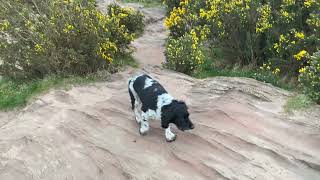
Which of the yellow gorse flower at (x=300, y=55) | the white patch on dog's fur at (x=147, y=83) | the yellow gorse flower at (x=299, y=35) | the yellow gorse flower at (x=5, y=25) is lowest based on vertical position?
the yellow gorse flower at (x=5, y=25)

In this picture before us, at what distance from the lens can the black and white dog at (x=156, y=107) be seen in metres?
6.79

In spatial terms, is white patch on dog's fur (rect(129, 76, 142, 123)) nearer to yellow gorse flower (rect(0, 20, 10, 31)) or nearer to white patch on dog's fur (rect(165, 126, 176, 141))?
white patch on dog's fur (rect(165, 126, 176, 141))

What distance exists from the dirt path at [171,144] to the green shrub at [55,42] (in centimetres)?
137

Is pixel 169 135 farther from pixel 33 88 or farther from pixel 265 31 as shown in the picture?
pixel 265 31

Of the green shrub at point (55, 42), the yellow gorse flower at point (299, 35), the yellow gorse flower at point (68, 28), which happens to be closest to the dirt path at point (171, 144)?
the green shrub at point (55, 42)

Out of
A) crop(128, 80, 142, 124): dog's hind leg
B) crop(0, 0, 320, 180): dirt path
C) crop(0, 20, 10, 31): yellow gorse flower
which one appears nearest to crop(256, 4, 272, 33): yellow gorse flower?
crop(0, 0, 320, 180): dirt path

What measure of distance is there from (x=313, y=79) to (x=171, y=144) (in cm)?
319

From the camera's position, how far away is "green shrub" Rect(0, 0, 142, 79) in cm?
1058

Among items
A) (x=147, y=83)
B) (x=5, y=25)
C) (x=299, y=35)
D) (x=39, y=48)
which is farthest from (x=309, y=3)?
(x=5, y=25)

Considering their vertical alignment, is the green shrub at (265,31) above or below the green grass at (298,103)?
above

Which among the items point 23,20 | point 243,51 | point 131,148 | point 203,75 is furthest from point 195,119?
point 23,20

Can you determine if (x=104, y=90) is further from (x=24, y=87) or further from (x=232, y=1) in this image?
(x=232, y=1)

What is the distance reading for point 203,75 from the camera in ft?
36.9

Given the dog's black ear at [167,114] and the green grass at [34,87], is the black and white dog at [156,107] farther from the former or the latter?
the green grass at [34,87]
